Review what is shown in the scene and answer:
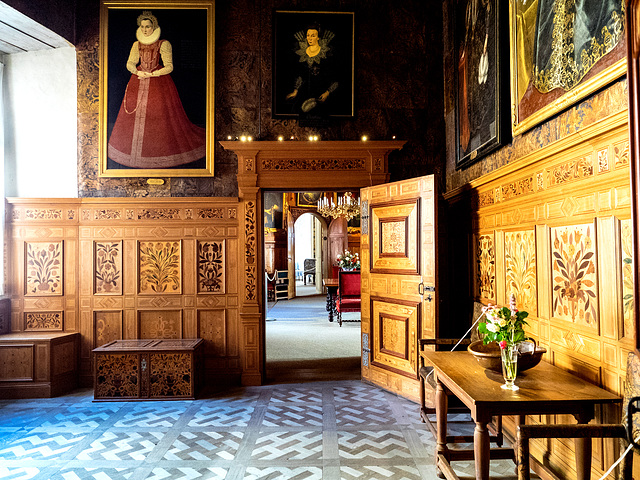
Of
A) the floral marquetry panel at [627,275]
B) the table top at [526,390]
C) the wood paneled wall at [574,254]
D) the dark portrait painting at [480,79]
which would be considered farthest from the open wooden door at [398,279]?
the floral marquetry panel at [627,275]

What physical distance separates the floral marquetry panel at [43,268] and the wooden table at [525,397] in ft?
16.0

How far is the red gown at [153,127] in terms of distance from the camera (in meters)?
5.15

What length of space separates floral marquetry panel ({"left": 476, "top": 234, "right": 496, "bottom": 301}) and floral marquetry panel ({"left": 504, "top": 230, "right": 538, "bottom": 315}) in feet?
0.92

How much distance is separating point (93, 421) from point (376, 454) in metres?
2.78

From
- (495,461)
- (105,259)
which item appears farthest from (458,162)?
(105,259)

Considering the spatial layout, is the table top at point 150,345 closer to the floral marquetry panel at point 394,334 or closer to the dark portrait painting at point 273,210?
the floral marquetry panel at point 394,334

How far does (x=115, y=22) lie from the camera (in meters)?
5.16

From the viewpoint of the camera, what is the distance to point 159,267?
5125 millimetres

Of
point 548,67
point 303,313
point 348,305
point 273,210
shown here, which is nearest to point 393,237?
point 548,67

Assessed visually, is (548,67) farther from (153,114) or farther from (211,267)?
(153,114)

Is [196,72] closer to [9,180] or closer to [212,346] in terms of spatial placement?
[9,180]

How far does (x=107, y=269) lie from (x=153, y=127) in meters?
1.95

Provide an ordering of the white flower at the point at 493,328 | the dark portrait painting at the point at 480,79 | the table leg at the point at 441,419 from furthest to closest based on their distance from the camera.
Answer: the dark portrait painting at the point at 480,79 → the table leg at the point at 441,419 → the white flower at the point at 493,328

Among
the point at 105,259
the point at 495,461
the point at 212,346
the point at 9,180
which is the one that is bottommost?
the point at 495,461
